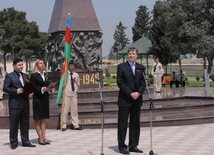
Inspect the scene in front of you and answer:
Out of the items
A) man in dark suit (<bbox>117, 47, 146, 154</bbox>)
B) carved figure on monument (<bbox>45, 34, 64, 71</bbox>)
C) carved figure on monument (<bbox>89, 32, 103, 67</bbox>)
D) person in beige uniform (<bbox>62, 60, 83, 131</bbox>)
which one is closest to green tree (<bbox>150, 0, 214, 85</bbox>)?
carved figure on monument (<bbox>89, 32, 103, 67</bbox>)

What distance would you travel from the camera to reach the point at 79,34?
18.0 m

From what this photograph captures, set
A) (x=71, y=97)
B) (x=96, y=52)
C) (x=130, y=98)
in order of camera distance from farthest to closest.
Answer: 1. (x=96, y=52)
2. (x=71, y=97)
3. (x=130, y=98)

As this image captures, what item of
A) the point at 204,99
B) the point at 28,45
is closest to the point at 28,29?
the point at 28,45

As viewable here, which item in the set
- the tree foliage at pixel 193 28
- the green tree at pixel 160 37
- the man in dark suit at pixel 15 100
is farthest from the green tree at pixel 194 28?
the man in dark suit at pixel 15 100

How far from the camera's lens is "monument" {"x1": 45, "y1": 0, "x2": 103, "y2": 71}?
18016 millimetres

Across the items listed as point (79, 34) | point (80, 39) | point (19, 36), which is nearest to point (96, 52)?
point (80, 39)

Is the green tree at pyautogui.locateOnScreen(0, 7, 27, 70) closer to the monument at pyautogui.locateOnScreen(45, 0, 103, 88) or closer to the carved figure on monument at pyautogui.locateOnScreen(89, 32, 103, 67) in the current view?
the monument at pyautogui.locateOnScreen(45, 0, 103, 88)

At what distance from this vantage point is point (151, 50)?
45.4 m

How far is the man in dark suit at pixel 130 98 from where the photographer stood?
7422 mm

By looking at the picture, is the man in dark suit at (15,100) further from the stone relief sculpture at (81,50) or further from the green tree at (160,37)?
the green tree at (160,37)

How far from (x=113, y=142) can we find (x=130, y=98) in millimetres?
1664

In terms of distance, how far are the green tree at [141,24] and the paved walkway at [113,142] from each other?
64427mm

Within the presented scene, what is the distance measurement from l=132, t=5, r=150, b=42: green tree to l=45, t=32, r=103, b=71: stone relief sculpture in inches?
2206

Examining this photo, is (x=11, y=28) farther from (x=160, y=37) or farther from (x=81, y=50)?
(x=81, y=50)
